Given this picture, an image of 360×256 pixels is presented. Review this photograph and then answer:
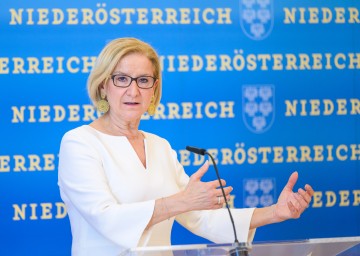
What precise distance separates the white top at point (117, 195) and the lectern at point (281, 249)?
15.6 inches

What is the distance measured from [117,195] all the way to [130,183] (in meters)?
0.06

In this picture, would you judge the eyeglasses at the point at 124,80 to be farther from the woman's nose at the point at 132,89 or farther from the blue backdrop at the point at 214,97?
the blue backdrop at the point at 214,97

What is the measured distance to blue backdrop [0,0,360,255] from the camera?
3.78 meters

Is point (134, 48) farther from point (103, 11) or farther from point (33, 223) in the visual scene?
point (33, 223)

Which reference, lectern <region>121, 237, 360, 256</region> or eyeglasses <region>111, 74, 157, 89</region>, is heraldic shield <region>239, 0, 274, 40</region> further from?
lectern <region>121, 237, 360, 256</region>

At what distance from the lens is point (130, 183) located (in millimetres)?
2314

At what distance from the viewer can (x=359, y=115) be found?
405 cm

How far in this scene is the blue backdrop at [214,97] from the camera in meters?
3.78

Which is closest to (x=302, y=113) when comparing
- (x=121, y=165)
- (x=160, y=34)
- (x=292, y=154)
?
(x=292, y=154)

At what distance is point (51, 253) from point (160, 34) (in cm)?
135

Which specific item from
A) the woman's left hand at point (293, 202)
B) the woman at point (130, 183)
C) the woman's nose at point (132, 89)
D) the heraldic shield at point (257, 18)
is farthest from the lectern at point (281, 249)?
the heraldic shield at point (257, 18)

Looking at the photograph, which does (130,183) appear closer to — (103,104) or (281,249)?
(103,104)

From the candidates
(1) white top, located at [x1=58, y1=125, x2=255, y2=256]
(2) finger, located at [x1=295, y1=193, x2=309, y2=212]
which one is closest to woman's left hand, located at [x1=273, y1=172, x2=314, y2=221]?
(2) finger, located at [x1=295, y1=193, x2=309, y2=212]

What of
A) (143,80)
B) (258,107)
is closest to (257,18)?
(258,107)
